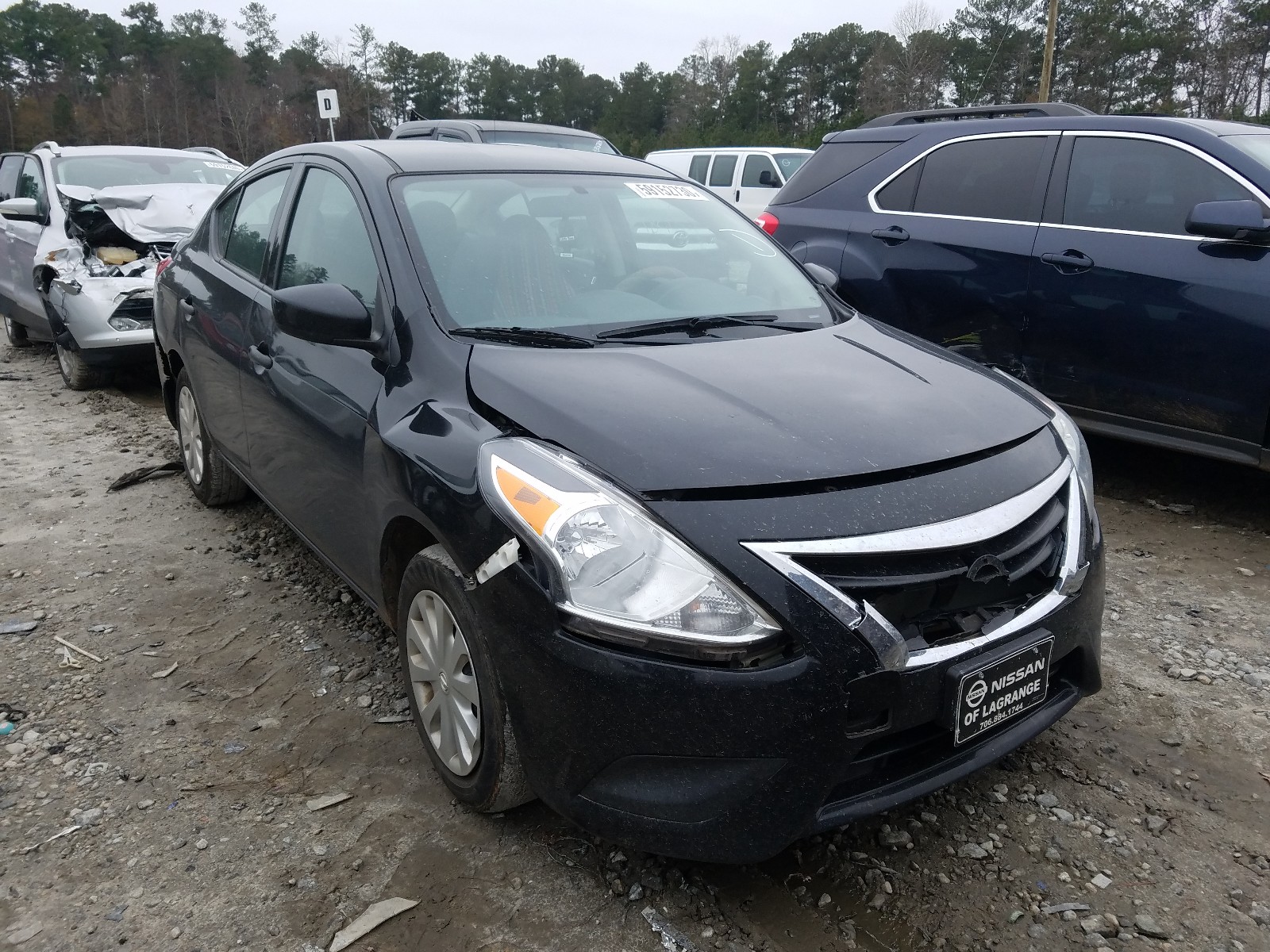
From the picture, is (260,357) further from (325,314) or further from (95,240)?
(95,240)

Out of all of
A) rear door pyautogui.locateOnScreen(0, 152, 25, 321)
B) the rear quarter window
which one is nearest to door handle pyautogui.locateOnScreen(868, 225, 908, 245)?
the rear quarter window

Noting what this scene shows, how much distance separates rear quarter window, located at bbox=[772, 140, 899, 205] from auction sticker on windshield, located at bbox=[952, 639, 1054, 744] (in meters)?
4.29

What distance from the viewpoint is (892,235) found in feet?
17.9

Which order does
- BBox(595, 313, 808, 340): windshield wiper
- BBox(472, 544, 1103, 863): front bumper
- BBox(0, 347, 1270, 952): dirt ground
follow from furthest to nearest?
BBox(595, 313, 808, 340): windshield wiper → BBox(0, 347, 1270, 952): dirt ground → BBox(472, 544, 1103, 863): front bumper

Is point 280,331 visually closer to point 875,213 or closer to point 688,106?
point 875,213

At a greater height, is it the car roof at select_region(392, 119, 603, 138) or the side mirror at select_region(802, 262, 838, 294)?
the car roof at select_region(392, 119, 603, 138)

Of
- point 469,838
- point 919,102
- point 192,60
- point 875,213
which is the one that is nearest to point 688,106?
point 919,102

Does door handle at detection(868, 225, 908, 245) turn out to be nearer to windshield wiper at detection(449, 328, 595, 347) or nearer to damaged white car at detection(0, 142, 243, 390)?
windshield wiper at detection(449, 328, 595, 347)

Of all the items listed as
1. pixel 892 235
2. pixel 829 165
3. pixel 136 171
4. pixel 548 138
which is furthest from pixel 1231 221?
pixel 548 138

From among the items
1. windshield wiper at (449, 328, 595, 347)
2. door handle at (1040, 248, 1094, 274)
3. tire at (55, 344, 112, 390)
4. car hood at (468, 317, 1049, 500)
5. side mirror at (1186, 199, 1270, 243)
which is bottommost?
tire at (55, 344, 112, 390)

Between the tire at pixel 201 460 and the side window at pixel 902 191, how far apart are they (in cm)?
378

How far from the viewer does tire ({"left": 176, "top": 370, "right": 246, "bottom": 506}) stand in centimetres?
449

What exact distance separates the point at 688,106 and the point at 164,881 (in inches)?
2603

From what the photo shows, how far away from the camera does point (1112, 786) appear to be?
8.46ft
